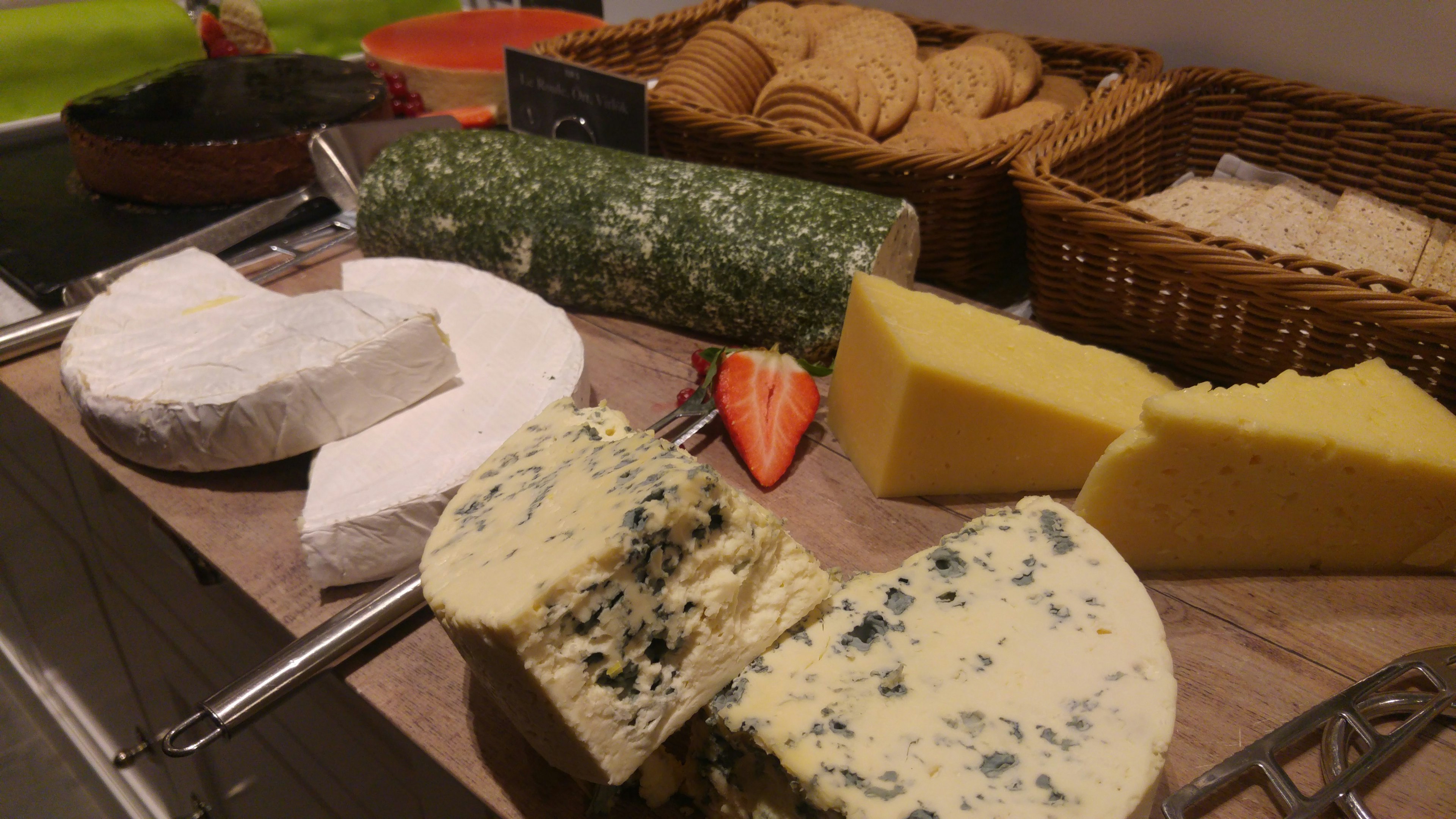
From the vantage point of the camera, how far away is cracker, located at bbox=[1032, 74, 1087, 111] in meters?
1.93

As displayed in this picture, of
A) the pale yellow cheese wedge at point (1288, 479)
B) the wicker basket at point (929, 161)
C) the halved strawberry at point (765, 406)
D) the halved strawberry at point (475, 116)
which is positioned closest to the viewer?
the pale yellow cheese wedge at point (1288, 479)

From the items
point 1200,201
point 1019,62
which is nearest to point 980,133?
point 1019,62

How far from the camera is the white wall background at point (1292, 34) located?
5.34ft

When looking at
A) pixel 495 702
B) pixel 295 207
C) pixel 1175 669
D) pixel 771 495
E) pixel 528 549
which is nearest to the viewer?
pixel 528 549

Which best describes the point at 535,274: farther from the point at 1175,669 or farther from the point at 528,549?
the point at 1175,669

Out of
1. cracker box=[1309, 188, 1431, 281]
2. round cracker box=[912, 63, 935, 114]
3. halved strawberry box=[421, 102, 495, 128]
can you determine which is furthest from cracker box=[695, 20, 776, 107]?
cracker box=[1309, 188, 1431, 281]

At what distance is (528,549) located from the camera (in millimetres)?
839

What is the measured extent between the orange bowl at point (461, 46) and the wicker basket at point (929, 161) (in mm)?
366

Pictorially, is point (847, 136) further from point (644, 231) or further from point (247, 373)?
point (247, 373)

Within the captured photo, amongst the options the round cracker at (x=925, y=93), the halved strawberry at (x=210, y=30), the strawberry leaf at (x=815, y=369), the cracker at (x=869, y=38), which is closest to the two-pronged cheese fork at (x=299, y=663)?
the strawberry leaf at (x=815, y=369)

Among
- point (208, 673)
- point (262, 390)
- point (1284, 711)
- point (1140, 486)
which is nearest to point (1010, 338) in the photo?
point (1140, 486)

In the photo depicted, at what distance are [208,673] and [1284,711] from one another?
182cm

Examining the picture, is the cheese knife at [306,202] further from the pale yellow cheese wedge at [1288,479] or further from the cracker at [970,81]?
the pale yellow cheese wedge at [1288,479]

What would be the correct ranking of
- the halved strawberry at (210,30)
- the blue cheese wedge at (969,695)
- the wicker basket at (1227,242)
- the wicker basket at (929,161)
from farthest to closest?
1. the halved strawberry at (210,30)
2. the wicker basket at (929,161)
3. the wicker basket at (1227,242)
4. the blue cheese wedge at (969,695)
